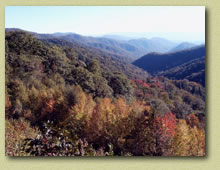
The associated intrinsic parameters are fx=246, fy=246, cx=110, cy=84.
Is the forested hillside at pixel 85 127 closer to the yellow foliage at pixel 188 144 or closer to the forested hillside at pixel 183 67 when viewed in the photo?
the yellow foliage at pixel 188 144

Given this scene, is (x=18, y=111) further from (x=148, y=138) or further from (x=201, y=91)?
(x=201, y=91)

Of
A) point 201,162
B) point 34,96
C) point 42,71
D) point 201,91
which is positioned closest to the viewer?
point 201,162

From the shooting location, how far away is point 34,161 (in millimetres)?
5914

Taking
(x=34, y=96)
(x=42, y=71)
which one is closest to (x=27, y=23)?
(x=34, y=96)

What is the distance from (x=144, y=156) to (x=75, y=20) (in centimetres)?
395

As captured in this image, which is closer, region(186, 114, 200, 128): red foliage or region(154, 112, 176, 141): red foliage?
region(154, 112, 176, 141): red foliage

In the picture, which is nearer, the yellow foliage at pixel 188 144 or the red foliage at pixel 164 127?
the yellow foliage at pixel 188 144

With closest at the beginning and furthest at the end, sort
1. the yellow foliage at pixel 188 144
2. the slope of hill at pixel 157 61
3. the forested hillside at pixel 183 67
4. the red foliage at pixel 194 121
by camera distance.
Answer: the yellow foliage at pixel 188 144 < the red foliage at pixel 194 121 < the forested hillside at pixel 183 67 < the slope of hill at pixel 157 61

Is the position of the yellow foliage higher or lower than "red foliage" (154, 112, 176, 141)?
lower

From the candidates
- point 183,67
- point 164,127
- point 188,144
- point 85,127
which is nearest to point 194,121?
point 188,144

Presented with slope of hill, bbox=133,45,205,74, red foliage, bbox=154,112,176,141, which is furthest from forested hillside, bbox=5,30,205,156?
slope of hill, bbox=133,45,205,74

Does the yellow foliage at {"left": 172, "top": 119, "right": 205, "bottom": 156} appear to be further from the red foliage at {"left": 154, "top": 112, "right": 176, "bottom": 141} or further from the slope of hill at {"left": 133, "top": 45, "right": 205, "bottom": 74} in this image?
the slope of hill at {"left": 133, "top": 45, "right": 205, "bottom": 74}

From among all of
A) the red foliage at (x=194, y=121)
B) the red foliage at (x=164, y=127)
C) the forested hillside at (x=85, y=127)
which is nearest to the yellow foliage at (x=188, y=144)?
the forested hillside at (x=85, y=127)

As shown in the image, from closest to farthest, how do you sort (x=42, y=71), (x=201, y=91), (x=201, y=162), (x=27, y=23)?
1. (x=201, y=162)
2. (x=201, y=91)
3. (x=27, y=23)
4. (x=42, y=71)
